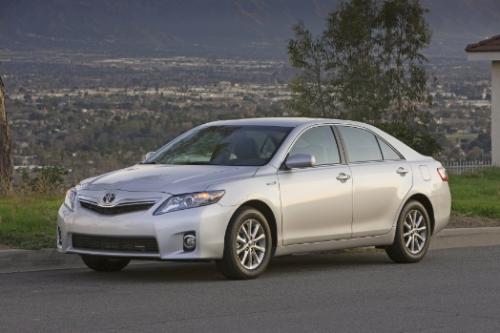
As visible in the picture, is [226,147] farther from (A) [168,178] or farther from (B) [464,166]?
(B) [464,166]

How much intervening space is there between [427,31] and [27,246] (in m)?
26.7

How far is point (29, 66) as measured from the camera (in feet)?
297

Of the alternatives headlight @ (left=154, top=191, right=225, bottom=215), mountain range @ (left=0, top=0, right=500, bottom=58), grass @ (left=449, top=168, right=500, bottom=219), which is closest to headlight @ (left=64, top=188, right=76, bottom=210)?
headlight @ (left=154, top=191, right=225, bottom=215)

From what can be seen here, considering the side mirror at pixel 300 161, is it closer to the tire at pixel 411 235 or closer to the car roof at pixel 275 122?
the car roof at pixel 275 122

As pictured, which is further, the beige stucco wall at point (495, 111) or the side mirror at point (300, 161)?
the beige stucco wall at point (495, 111)

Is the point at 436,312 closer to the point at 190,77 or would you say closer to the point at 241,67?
the point at 190,77

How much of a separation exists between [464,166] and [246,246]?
65.1 ft

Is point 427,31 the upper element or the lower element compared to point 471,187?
upper

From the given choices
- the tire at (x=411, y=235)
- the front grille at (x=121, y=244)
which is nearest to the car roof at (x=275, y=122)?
the tire at (x=411, y=235)

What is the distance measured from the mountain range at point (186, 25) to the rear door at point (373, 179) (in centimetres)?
9227

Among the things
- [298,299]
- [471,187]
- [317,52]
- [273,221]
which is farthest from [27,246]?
[317,52]

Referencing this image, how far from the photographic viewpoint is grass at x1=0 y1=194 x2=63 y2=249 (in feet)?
49.0

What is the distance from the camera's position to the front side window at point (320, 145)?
14.1 m

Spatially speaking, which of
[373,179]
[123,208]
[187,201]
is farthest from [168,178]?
[373,179]
